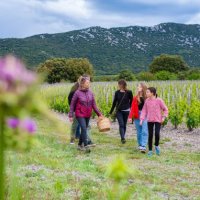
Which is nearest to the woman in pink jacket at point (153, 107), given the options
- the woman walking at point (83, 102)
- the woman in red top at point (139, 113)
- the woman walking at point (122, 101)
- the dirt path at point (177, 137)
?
the woman in red top at point (139, 113)

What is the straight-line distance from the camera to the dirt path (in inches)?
547

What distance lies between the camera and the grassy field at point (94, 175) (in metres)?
6.80

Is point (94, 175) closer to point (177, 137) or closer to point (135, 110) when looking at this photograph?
point (135, 110)

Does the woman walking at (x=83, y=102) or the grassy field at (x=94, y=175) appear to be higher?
the woman walking at (x=83, y=102)

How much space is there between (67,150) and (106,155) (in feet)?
3.50

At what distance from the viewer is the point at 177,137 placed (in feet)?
52.9

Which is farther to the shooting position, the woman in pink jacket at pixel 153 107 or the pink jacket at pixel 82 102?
the pink jacket at pixel 82 102

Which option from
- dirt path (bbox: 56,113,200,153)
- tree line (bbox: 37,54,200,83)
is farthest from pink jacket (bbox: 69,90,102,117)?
tree line (bbox: 37,54,200,83)

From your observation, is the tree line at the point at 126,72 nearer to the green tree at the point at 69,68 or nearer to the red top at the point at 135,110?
the green tree at the point at 69,68

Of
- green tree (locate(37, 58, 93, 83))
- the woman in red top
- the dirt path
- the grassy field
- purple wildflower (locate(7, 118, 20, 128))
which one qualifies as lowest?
the dirt path

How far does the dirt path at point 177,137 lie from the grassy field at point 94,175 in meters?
1.21

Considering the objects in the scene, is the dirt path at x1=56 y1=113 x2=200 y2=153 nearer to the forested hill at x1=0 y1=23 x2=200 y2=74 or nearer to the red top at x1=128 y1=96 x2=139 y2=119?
the red top at x1=128 y1=96 x2=139 y2=119

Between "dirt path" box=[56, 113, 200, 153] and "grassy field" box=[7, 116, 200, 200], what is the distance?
47.5 inches

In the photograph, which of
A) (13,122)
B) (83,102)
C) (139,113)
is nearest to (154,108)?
(139,113)
